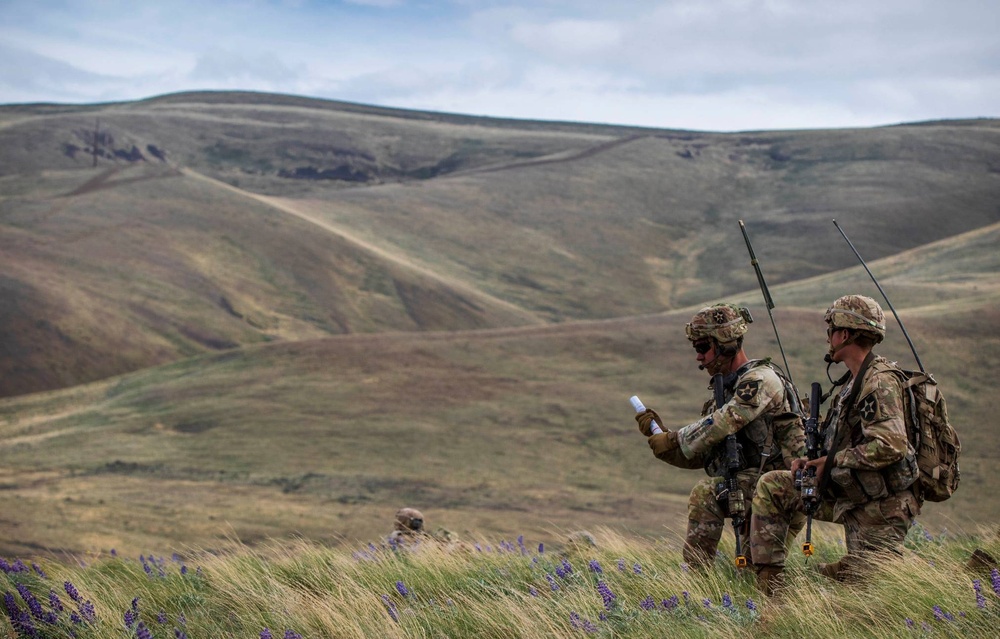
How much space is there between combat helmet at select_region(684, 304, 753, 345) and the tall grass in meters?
A: 1.34

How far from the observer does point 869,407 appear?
538cm

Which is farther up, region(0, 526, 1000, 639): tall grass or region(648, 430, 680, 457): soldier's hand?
region(648, 430, 680, 457): soldier's hand

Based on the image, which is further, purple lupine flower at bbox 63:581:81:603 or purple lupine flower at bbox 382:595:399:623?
purple lupine flower at bbox 63:581:81:603

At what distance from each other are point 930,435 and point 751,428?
99 cm

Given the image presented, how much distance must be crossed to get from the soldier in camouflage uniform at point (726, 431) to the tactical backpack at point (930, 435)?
0.71 m

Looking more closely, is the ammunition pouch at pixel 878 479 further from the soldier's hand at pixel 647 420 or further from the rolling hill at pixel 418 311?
the rolling hill at pixel 418 311

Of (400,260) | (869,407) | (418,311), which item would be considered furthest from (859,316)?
(400,260)

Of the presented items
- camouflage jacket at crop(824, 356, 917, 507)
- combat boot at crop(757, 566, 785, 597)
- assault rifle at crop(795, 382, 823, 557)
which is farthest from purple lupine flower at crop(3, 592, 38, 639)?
camouflage jacket at crop(824, 356, 917, 507)

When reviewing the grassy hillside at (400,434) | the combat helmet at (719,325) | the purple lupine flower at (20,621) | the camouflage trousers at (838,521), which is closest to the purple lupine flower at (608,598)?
the camouflage trousers at (838,521)

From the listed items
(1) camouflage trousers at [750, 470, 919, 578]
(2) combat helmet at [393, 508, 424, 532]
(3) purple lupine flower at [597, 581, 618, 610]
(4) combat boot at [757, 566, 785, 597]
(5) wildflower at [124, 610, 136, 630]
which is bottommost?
(2) combat helmet at [393, 508, 424, 532]

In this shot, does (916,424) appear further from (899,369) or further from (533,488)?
(533,488)

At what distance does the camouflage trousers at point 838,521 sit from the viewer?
548 cm

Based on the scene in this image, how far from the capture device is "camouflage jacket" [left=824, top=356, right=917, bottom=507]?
5.24 m

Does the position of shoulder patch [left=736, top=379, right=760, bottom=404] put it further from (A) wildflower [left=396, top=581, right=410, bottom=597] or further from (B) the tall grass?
(A) wildflower [left=396, top=581, right=410, bottom=597]
